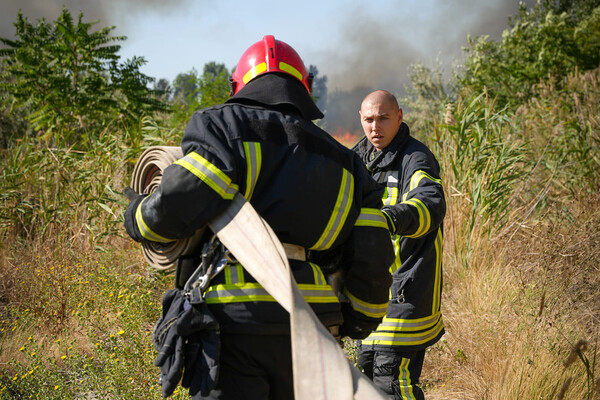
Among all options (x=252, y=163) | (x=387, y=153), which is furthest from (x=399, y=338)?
(x=252, y=163)

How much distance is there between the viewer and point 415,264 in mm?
3119

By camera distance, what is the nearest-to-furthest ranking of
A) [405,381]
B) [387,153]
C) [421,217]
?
[421,217], [405,381], [387,153]

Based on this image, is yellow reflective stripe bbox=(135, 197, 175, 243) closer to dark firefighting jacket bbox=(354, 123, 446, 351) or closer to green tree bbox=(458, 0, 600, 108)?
dark firefighting jacket bbox=(354, 123, 446, 351)

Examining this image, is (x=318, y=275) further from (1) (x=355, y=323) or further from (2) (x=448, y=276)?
(2) (x=448, y=276)

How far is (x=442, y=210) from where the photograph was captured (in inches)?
119

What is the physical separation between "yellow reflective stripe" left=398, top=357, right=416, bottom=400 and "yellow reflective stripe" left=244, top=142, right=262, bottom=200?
5.66 ft

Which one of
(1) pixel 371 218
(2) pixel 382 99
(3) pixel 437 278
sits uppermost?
(2) pixel 382 99

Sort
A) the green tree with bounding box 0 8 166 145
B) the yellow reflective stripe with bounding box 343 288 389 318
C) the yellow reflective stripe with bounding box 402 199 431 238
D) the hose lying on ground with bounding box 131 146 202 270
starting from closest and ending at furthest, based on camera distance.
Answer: the hose lying on ground with bounding box 131 146 202 270, the yellow reflective stripe with bounding box 343 288 389 318, the yellow reflective stripe with bounding box 402 199 431 238, the green tree with bounding box 0 8 166 145

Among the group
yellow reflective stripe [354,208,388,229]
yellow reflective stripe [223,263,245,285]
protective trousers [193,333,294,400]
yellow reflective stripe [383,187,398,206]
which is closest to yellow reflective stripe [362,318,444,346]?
yellow reflective stripe [383,187,398,206]

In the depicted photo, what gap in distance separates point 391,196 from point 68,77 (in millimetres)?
6712

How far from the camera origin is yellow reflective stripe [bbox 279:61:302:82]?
84.5 inches

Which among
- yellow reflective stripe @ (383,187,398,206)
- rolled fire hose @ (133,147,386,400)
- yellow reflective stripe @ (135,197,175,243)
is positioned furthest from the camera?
yellow reflective stripe @ (383,187,398,206)

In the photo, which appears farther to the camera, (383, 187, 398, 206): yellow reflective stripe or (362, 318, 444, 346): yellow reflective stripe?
(383, 187, 398, 206): yellow reflective stripe

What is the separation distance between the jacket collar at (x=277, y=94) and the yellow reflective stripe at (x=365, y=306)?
0.77 metres
